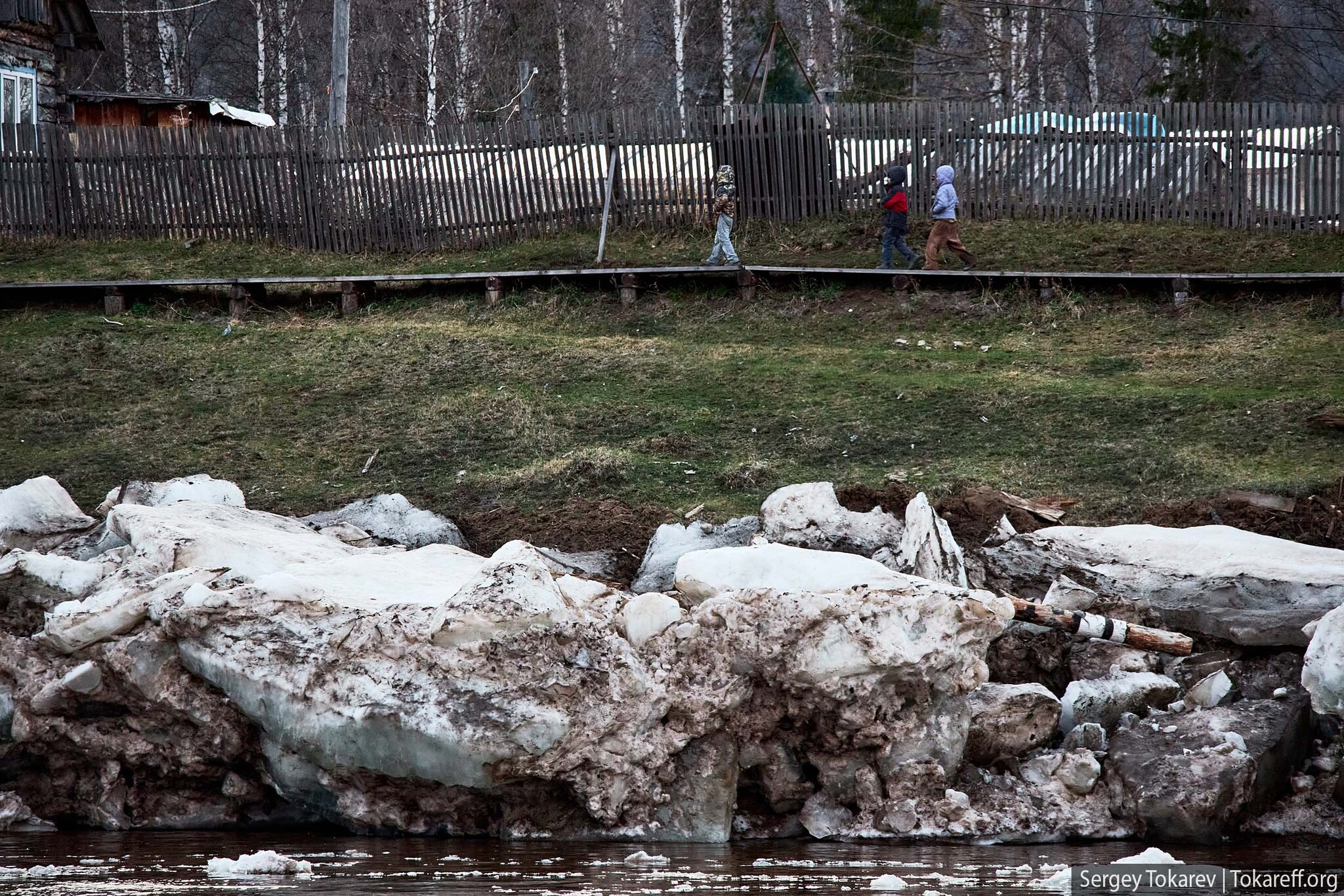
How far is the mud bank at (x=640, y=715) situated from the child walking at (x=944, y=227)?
8.64 metres

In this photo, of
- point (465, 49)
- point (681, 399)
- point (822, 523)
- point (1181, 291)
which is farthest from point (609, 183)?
point (465, 49)

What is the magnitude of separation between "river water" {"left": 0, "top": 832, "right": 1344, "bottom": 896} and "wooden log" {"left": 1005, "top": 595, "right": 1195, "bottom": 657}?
1460mm

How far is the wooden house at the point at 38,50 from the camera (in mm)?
20656

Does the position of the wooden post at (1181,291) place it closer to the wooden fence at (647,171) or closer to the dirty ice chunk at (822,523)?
the wooden fence at (647,171)

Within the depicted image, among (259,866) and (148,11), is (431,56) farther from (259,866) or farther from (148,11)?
(259,866)

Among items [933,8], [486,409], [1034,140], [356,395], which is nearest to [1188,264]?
[1034,140]

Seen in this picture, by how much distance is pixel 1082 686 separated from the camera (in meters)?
6.70

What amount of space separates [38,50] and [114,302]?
28.4 feet

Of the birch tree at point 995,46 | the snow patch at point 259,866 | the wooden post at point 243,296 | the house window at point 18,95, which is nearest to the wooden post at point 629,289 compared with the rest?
the wooden post at point 243,296

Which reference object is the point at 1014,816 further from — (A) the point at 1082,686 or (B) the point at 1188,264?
(B) the point at 1188,264

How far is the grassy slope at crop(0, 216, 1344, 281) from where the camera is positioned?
609 inches

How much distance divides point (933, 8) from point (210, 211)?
17603mm

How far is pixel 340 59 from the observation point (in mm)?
21078

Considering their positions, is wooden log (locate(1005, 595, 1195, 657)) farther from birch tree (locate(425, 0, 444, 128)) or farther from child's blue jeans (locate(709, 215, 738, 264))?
birch tree (locate(425, 0, 444, 128))
